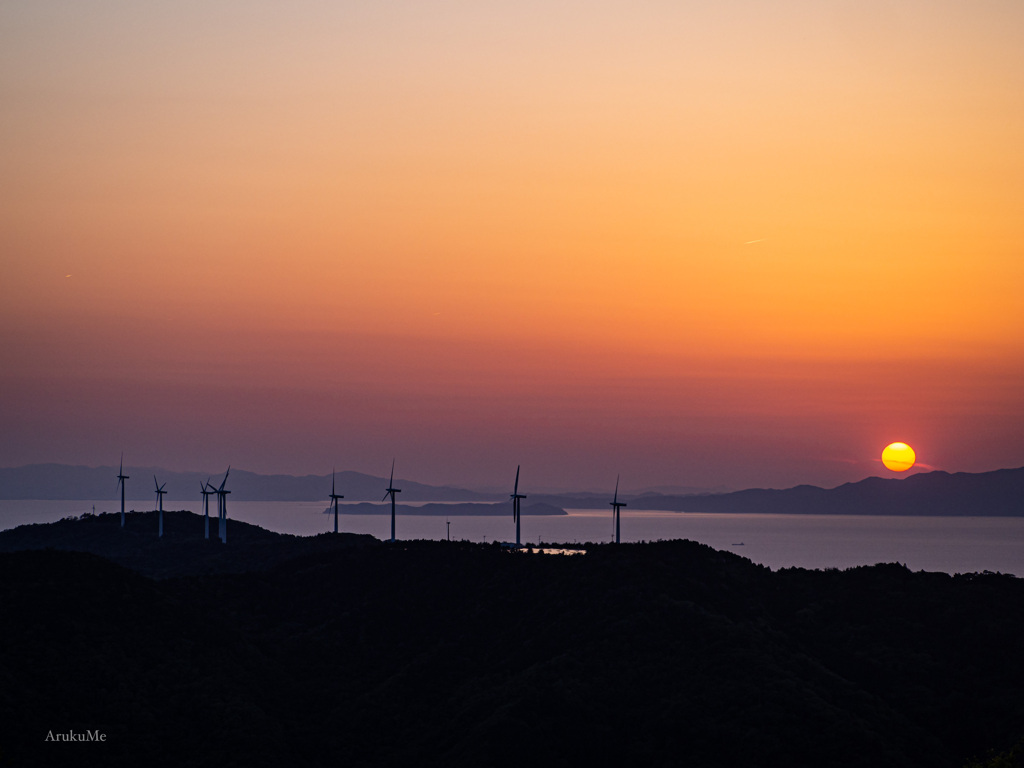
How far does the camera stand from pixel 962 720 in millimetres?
92125

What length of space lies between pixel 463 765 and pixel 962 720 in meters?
44.9

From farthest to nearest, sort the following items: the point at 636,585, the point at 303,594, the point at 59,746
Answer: the point at 303,594 → the point at 636,585 → the point at 59,746

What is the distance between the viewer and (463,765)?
84500 mm

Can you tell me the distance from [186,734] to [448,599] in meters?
40.6

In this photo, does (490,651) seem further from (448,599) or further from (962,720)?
Answer: (962,720)

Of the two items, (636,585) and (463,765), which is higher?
(636,585)

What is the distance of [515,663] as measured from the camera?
103438 mm

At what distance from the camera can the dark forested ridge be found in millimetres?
85688

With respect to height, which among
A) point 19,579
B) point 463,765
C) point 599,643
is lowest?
point 463,765

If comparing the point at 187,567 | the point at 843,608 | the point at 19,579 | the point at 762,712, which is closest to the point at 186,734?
the point at 19,579

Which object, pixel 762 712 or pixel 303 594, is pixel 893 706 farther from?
pixel 303 594

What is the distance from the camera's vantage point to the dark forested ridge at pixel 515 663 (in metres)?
85.7

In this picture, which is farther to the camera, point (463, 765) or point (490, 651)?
point (490, 651)

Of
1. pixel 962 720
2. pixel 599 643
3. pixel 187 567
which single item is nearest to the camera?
pixel 962 720
